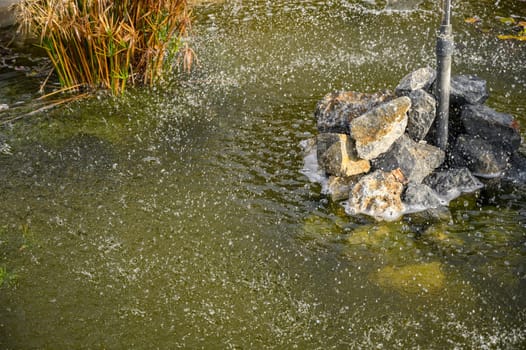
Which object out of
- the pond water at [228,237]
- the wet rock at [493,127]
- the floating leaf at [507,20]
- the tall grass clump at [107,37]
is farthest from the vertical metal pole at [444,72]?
the floating leaf at [507,20]

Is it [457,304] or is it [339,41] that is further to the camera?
[339,41]

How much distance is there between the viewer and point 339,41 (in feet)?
20.5

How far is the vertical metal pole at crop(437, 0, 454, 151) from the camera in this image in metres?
3.81

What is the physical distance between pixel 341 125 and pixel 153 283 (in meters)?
1.64

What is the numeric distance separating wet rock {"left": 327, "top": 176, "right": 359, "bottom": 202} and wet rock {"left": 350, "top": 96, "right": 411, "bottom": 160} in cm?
16

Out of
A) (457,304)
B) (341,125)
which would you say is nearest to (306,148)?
(341,125)

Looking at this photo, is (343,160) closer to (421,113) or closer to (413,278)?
(421,113)

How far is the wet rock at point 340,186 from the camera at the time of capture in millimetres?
3854

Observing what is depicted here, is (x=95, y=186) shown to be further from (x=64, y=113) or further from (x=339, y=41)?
(x=339, y=41)

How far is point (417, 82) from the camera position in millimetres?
4125

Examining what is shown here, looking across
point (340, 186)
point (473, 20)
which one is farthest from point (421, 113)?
Result: point (473, 20)

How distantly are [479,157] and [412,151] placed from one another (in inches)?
16.9

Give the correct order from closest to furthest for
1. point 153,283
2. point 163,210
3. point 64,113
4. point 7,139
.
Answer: point 153,283 < point 163,210 < point 7,139 < point 64,113

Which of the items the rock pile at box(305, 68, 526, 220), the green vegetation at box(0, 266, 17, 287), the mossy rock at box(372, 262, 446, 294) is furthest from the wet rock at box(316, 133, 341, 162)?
the green vegetation at box(0, 266, 17, 287)
